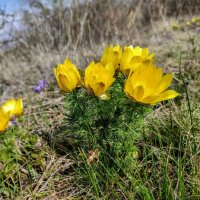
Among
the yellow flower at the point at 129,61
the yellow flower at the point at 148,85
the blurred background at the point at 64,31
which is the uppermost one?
the yellow flower at the point at 129,61

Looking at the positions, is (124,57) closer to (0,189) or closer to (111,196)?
(111,196)

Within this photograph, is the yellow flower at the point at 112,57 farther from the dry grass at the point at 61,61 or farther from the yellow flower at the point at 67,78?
the dry grass at the point at 61,61

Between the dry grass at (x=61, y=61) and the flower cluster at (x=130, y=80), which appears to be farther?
the dry grass at (x=61, y=61)

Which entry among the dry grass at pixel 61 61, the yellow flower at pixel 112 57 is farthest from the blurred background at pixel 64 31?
the yellow flower at pixel 112 57

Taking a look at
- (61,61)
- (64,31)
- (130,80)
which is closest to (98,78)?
(130,80)

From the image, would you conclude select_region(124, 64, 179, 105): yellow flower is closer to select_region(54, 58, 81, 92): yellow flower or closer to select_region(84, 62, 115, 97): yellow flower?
select_region(84, 62, 115, 97): yellow flower

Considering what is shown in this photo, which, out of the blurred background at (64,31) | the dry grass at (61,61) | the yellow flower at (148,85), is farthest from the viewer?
the blurred background at (64,31)
